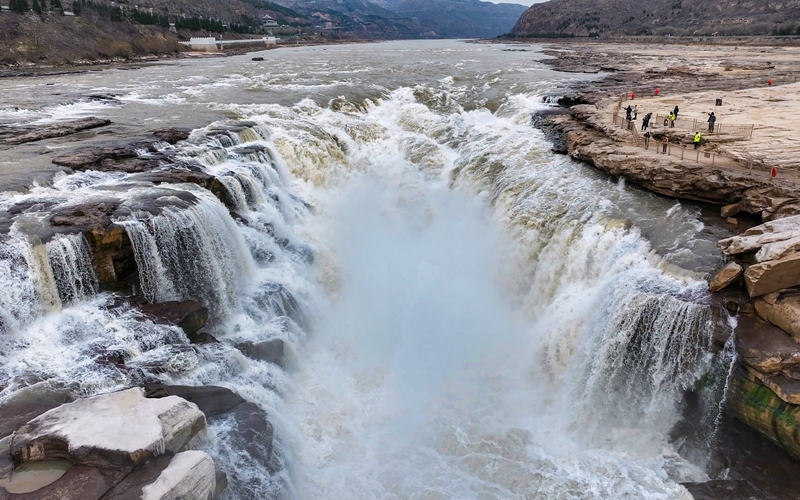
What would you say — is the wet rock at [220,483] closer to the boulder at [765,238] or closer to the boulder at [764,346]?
the boulder at [764,346]

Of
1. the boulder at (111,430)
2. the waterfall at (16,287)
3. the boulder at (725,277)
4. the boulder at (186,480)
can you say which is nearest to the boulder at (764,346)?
the boulder at (725,277)

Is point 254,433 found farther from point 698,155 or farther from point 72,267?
point 698,155

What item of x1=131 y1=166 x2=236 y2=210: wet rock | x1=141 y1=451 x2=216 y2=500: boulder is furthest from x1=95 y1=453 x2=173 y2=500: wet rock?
x1=131 y1=166 x2=236 y2=210: wet rock

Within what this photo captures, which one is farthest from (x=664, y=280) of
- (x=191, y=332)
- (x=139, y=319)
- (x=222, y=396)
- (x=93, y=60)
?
(x=93, y=60)

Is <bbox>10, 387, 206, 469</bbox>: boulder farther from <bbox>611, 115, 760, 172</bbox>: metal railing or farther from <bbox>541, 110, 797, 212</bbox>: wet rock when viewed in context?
<bbox>611, 115, 760, 172</bbox>: metal railing

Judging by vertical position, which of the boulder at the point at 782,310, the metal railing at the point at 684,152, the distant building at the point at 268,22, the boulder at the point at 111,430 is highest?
the distant building at the point at 268,22

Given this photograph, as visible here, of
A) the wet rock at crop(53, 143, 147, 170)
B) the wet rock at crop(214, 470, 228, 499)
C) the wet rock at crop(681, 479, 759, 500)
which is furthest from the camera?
the wet rock at crop(53, 143, 147, 170)

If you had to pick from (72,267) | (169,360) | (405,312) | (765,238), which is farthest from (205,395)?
(765,238)
